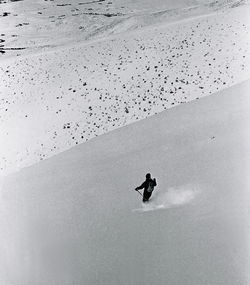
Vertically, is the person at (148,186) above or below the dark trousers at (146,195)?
above

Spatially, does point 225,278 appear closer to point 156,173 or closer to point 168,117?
point 156,173

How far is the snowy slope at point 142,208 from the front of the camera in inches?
447

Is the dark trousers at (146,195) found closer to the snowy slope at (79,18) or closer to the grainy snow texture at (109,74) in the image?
the grainy snow texture at (109,74)

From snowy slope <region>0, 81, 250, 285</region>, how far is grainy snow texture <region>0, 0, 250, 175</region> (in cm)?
224

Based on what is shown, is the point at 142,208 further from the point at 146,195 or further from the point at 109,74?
the point at 109,74

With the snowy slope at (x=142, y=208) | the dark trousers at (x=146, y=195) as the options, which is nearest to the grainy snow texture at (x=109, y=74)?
the snowy slope at (x=142, y=208)

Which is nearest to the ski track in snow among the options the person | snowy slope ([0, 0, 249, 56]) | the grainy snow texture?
the person

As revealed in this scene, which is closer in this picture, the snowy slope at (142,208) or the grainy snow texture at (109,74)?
the snowy slope at (142,208)

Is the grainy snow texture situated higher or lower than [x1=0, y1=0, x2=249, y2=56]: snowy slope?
lower

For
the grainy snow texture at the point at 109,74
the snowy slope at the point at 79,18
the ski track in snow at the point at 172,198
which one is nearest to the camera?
the ski track in snow at the point at 172,198

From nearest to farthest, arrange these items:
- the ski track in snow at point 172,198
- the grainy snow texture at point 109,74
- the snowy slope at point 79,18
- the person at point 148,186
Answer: the ski track in snow at point 172,198
the person at point 148,186
the grainy snow texture at point 109,74
the snowy slope at point 79,18

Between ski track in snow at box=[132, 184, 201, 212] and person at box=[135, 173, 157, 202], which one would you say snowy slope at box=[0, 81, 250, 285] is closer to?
ski track in snow at box=[132, 184, 201, 212]

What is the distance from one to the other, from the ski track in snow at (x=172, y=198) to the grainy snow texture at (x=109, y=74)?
1004 centimetres

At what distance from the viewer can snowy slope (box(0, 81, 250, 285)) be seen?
A: 37.2 feet
